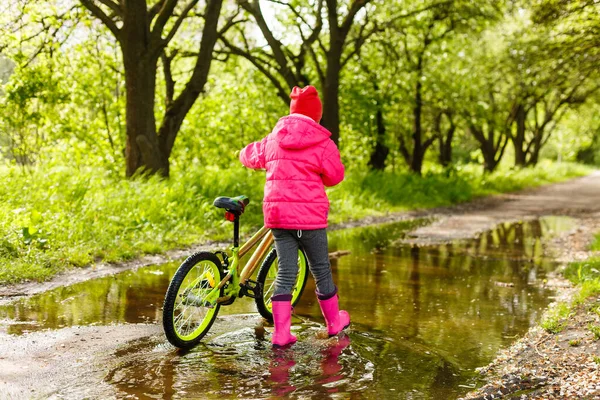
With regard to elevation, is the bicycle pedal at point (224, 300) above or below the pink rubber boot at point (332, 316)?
above

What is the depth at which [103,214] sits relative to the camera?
10.0m

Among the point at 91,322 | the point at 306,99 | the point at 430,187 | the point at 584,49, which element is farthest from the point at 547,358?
the point at 430,187

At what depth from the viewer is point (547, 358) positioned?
4.85m

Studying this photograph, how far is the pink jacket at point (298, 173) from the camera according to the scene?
515 cm

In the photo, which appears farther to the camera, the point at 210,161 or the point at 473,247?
the point at 210,161

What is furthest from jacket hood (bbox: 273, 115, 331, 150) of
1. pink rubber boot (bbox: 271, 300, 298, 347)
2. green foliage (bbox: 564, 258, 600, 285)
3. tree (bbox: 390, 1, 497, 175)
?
tree (bbox: 390, 1, 497, 175)

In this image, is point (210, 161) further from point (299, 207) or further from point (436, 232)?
point (299, 207)

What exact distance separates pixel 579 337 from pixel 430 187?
52.7ft

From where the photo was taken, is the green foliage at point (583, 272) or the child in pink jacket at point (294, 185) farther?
the green foliage at point (583, 272)

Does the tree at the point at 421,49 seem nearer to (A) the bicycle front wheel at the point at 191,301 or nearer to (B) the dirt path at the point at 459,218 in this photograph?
(B) the dirt path at the point at 459,218

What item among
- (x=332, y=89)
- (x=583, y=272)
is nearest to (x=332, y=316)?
(x=583, y=272)

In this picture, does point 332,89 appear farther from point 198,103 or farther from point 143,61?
point 143,61

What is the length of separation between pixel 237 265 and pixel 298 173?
3.15 feet

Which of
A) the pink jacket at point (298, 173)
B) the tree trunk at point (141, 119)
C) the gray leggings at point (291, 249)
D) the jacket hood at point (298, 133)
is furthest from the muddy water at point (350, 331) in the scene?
the tree trunk at point (141, 119)
